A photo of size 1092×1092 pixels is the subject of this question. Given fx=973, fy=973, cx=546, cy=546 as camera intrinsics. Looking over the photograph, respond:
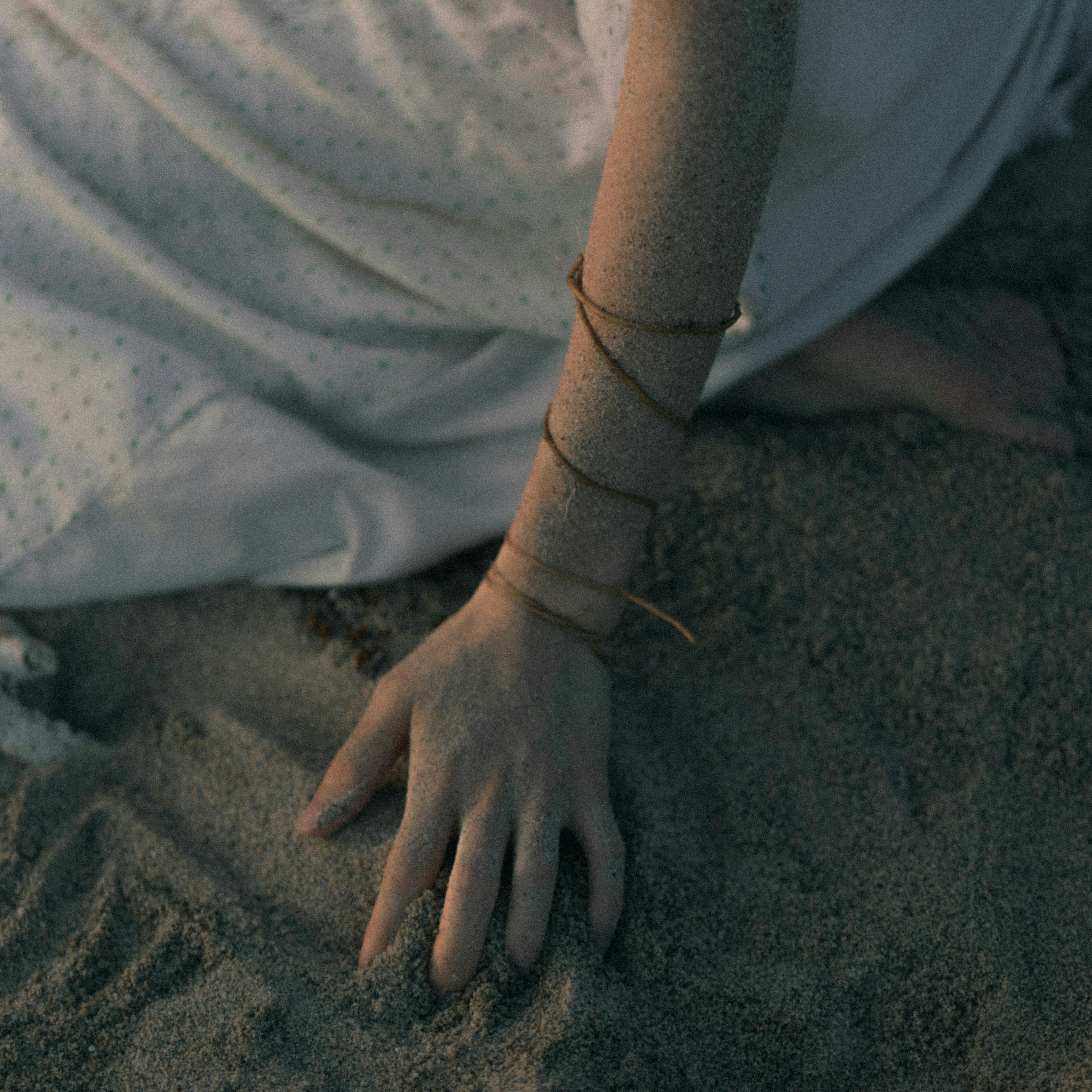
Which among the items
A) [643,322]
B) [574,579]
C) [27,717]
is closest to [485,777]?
[574,579]

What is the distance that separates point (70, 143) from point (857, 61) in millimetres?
885

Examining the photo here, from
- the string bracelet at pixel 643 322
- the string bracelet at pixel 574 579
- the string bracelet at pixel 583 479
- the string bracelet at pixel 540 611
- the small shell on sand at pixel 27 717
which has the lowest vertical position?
the small shell on sand at pixel 27 717

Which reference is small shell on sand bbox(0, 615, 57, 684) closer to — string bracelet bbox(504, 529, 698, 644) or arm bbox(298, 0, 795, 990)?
arm bbox(298, 0, 795, 990)

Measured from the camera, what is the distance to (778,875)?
0.99 meters

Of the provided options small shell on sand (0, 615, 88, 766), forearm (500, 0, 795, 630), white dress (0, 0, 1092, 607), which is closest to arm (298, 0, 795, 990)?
forearm (500, 0, 795, 630)

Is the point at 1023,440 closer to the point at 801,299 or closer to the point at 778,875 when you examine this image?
the point at 801,299

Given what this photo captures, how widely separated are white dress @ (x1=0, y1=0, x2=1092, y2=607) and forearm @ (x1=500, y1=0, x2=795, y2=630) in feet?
0.81

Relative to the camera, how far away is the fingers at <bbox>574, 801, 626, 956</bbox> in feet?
3.01

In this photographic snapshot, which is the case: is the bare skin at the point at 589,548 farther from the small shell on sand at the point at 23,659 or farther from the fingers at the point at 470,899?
the small shell on sand at the point at 23,659

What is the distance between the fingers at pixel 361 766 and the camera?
982mm

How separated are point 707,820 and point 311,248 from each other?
2.62 feet

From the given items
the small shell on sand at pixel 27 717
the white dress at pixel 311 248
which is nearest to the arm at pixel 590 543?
the white dress at pixel 311 248

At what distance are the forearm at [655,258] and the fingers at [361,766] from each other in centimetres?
19

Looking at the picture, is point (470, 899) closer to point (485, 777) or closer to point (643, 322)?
point (485, 777)
